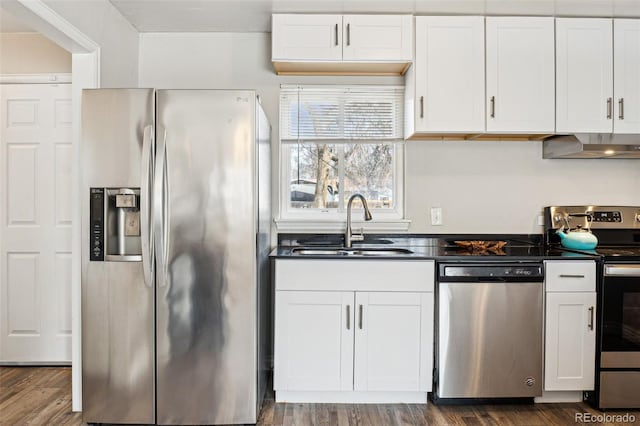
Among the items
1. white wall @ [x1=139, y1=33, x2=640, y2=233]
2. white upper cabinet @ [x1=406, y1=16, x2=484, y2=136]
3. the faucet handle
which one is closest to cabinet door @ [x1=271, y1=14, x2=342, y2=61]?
white wall @ [x1=139, y1=33, x2=640, y2=233]

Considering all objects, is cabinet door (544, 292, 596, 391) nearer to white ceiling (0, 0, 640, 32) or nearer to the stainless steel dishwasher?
the stainless steel dishwasher

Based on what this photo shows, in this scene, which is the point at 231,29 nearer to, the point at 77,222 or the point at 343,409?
the point at 77,222

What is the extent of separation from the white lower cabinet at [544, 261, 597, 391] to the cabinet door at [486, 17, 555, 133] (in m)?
0.95

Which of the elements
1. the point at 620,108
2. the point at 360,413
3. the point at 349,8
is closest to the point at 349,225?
the point at 360,413

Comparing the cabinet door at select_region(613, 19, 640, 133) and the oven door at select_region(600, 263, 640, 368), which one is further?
the cabinet door at select_region(613, 19, 640, 133)

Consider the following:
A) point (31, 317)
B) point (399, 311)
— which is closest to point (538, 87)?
point (399, 311)

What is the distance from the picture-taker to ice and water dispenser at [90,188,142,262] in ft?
7.13

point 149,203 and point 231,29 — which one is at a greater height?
point 231,29

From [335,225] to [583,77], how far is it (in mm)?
1939

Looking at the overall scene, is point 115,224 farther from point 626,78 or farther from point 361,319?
point 626,78

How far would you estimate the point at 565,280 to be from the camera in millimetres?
2500

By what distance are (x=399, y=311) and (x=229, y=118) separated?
4.82 feet

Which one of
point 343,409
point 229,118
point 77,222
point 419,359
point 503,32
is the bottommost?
point 343,409

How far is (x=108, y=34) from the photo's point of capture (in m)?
2.64
